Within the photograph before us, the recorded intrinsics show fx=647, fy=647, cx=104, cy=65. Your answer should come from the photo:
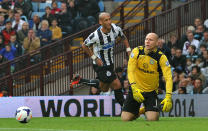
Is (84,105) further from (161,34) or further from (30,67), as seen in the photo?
(161,34)

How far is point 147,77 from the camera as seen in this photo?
13.3m

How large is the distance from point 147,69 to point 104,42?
230 centimetres

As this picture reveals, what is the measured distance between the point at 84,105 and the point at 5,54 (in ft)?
17.2

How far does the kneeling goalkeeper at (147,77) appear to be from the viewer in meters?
12.9

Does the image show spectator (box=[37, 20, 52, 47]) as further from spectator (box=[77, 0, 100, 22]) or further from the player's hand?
the player's hand

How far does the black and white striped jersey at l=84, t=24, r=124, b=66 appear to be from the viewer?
15.2m

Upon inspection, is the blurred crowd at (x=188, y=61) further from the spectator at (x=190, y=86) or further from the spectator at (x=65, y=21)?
the spectator at (x=65, y=21)

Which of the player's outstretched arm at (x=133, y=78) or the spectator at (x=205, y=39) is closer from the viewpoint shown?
the player's outstretched arm at (x=133, y=78)

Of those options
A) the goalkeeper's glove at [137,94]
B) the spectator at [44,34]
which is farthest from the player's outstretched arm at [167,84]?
the spectator at [44,34]

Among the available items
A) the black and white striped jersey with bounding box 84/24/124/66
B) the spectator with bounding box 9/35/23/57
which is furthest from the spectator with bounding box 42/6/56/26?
the black and white striped jersey with bounding box 84/24/124/66

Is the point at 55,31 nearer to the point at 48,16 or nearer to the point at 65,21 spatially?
the point at 65,21

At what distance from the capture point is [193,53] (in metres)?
19.5

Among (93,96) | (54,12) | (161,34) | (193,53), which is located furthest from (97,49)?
(54,12)

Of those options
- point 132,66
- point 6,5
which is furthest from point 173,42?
point 132,66
